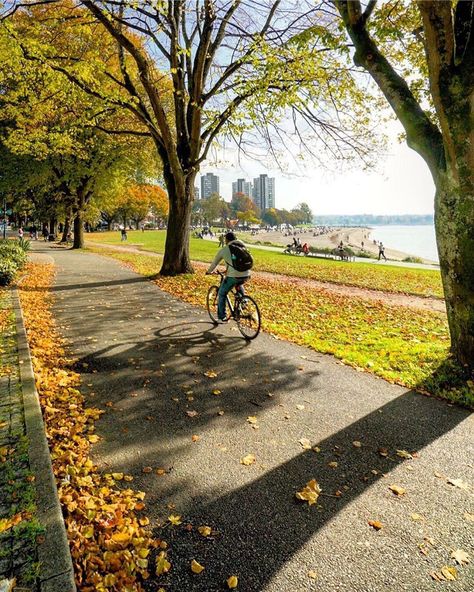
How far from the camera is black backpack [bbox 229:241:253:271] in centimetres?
709

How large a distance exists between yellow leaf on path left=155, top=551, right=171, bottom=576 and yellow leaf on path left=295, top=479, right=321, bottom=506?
3.83 ft

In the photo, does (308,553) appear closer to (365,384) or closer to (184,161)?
(365,384)

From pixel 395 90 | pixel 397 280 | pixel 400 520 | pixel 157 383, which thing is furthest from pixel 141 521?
pixel 397 280

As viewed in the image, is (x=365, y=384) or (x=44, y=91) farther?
(x=44, y=91)

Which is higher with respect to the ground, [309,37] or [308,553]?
[309,37]

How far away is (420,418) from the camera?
4.54 metres

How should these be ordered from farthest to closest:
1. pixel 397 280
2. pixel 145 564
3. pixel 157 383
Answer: pixel 397 280, pixel 157 383, pixel 145 564

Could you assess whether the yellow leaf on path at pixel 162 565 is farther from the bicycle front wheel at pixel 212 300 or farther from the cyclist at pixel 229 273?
the bicycle front wheel at pixel 212 300

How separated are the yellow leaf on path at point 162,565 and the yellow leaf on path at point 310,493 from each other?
1.17 meters

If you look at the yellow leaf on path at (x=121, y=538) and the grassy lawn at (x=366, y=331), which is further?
the grassy lawn at (x=366, y=331)

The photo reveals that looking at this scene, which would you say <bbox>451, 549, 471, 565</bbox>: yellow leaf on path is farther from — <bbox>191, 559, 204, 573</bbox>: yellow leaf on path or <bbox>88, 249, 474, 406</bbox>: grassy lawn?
<bbox>88, 249, 474, 406</bbox>: grassy lawn

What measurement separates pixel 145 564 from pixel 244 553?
25.6 inches

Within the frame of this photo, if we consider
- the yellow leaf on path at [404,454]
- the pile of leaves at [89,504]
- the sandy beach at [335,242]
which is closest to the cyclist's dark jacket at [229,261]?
the pile of leaves at [89,504]

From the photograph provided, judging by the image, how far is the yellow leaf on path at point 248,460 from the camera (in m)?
3.61
